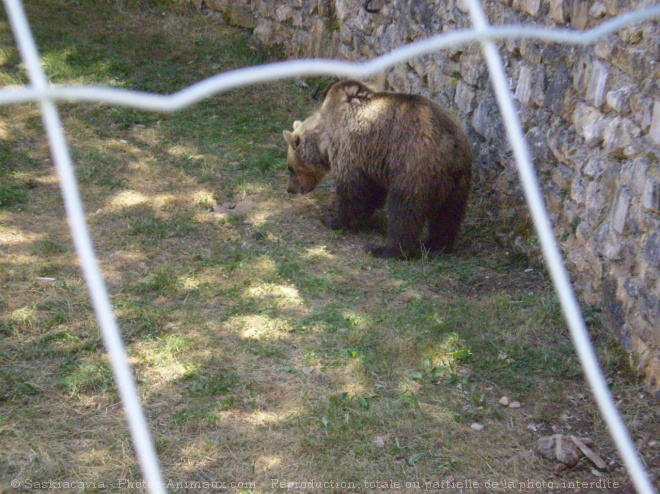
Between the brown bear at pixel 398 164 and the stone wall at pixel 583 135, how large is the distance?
1.64 ft

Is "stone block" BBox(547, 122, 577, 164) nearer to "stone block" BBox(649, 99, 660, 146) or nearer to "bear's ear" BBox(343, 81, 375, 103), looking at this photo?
"stone block" BBox(649, 99, 660, 146)

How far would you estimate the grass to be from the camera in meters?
3.35

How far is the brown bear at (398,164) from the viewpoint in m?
5.10

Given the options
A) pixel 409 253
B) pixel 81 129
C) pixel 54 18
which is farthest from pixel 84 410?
pixel 54 18

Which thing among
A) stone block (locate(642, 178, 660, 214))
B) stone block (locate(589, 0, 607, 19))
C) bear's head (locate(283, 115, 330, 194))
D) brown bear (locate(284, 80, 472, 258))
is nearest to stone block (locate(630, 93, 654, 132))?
stone block (locate(642, 178, 660, 214))

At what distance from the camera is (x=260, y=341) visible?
14.0ft

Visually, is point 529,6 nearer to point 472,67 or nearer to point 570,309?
point 472,67

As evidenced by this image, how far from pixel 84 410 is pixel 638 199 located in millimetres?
2961

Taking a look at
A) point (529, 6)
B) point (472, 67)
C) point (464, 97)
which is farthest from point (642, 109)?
point (464, 97)

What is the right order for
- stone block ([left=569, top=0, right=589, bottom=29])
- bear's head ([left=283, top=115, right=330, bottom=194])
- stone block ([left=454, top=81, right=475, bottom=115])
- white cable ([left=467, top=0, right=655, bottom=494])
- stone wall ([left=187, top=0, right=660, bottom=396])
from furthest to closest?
bear's head ([left=283, top=115, right=330, bottom=194])
stone block ([left=454, top=81, right=475, bottom=115])
stone block ([left=569, top=0, right=589, bottom=29])
stone wall ([left=187, top=0, right=660, bottom=396])
white cable ([left=467, top=0, right=655, bottom=494])

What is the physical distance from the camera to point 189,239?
5.54 m

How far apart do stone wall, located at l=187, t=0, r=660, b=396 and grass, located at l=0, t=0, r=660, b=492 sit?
264 millimetres

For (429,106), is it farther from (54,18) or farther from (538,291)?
(54,18)

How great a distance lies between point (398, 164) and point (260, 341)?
172cm
